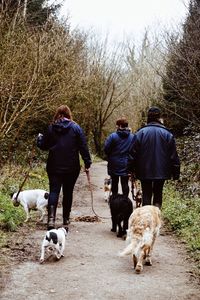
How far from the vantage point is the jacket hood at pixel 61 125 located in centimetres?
728

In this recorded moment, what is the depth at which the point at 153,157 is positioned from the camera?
264 inches

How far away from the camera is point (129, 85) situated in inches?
1302

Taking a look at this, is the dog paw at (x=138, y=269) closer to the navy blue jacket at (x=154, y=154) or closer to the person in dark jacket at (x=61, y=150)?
the navy blue jacket at (x=154, y=154)

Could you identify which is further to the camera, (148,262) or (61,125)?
(61,125)

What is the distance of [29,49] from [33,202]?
7629mm

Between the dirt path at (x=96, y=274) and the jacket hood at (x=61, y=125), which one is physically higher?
the jacket hood at (x=61, y=125)

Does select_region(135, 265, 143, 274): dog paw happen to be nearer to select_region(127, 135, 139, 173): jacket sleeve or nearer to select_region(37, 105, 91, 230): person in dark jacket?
select_region(127, 135, 139, 173): jacket sleeve

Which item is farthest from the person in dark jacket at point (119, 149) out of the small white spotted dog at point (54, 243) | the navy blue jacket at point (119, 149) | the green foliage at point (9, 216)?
the small white spotted dog at point (54, 243)

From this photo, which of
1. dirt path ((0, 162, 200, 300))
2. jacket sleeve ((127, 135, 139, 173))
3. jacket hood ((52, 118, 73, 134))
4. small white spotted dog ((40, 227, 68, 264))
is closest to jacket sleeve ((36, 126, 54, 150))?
jacket hood ((52, 118, 73, 134))

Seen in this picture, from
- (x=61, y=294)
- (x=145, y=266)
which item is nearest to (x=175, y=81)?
(x=145, y=266)

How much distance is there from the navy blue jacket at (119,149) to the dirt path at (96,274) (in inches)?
55.6

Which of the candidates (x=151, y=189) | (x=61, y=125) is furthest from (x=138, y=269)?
(x=61, y=125)

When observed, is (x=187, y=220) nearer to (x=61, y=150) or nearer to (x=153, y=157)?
(x=153, y=157)

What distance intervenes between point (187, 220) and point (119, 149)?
1967mm
